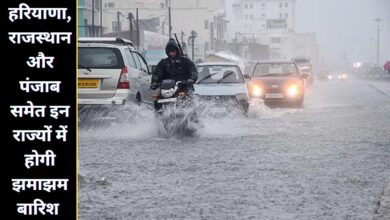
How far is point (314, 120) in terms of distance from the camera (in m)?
17.5

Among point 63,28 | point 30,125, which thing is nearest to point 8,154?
point 30,125

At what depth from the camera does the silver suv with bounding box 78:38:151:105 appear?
45.3ft

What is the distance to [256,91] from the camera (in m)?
23.6

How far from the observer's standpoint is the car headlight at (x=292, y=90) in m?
23.7

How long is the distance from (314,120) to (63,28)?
48.1ft

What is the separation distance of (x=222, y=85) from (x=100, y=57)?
4.54m

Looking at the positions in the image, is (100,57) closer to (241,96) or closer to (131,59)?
(131,59)

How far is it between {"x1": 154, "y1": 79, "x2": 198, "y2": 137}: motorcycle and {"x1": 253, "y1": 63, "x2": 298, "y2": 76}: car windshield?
455 inches

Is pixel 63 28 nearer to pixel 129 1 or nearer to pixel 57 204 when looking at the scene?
pixel 57 204

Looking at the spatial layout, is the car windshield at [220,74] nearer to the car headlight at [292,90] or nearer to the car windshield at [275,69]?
the car headlight at [292,90]

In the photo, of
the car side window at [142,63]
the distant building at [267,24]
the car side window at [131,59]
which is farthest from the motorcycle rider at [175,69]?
the distant building at [267,24]

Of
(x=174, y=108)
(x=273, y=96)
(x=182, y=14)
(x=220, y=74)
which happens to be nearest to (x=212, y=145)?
(x=174, y=108)

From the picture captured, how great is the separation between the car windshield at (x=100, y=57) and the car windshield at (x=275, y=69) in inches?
420

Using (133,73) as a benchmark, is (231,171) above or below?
below
